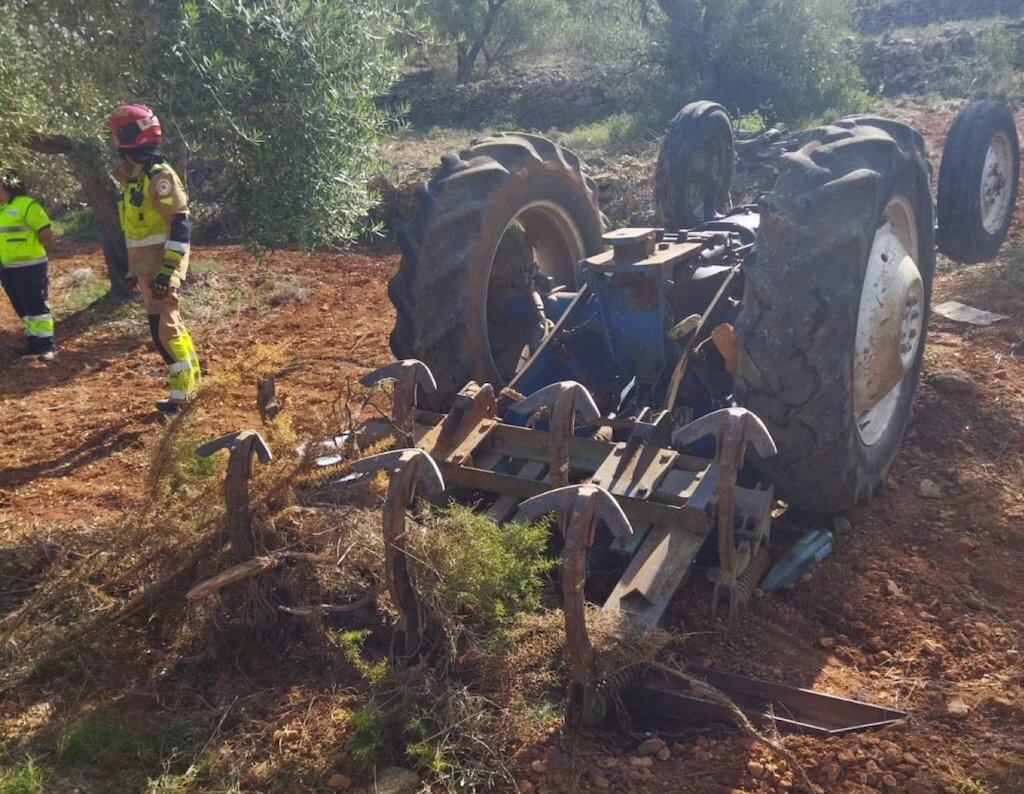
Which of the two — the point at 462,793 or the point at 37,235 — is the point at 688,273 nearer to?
the point at 462,793

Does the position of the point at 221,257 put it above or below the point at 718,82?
below

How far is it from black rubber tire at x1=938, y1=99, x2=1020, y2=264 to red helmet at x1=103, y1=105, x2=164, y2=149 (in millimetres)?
4831

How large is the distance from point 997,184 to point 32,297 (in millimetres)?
7760

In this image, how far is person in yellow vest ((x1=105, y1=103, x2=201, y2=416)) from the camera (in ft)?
20.3

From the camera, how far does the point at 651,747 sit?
9.47 feet

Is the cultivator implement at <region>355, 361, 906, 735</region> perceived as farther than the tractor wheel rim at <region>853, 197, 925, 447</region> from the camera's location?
No

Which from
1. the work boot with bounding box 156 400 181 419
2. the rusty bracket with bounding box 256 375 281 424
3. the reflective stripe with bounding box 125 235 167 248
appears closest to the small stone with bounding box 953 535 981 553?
the rusty bracket with bounding box 256 375 281 424

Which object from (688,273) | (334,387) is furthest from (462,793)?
(334,387)

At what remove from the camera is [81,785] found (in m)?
2.88

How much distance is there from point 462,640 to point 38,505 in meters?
3.35

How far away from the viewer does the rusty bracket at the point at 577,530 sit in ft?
8.95

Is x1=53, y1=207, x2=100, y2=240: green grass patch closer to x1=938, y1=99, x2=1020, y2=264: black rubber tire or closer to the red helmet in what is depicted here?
the red helmet

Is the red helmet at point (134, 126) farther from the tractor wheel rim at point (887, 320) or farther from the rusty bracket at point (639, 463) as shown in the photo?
the tractor wheel rim at point (887, 320)

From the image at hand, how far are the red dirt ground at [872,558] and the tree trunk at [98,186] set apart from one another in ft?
4.90
